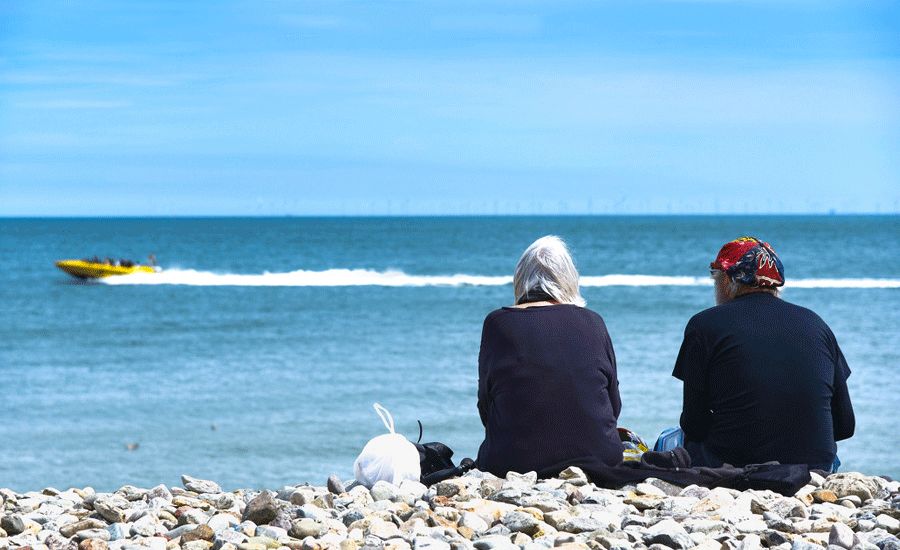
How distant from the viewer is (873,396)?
999cm

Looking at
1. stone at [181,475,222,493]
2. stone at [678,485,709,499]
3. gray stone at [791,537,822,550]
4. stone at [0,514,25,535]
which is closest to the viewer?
gray stone at [791,537,822,550]

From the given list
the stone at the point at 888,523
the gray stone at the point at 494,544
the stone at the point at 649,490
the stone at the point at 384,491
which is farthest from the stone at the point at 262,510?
the stone at the point at 888,523

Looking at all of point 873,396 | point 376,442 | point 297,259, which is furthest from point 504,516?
point 297,259

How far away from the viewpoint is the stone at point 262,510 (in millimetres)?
3439

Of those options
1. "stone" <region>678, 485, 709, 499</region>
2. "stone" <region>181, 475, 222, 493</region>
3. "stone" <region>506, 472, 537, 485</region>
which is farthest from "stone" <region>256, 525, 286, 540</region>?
"stone" <region>678, 485, 709, 499</region>

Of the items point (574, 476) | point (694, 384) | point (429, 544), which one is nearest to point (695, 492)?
point (574, 476)

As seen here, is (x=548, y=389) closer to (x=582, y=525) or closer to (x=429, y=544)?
(x=582, y=525)

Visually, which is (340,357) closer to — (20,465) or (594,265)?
(20,465)

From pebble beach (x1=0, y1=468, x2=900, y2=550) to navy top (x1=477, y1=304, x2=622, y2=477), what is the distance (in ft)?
0.41

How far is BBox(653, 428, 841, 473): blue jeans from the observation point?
4.26 meters

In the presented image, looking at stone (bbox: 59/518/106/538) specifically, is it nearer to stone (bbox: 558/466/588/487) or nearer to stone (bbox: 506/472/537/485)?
stone (bbox: 506/472/537/485)

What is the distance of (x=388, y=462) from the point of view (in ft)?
13.2

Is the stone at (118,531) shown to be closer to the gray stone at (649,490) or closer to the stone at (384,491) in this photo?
the stone at (384,491)

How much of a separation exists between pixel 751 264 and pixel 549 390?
101 centimetres
